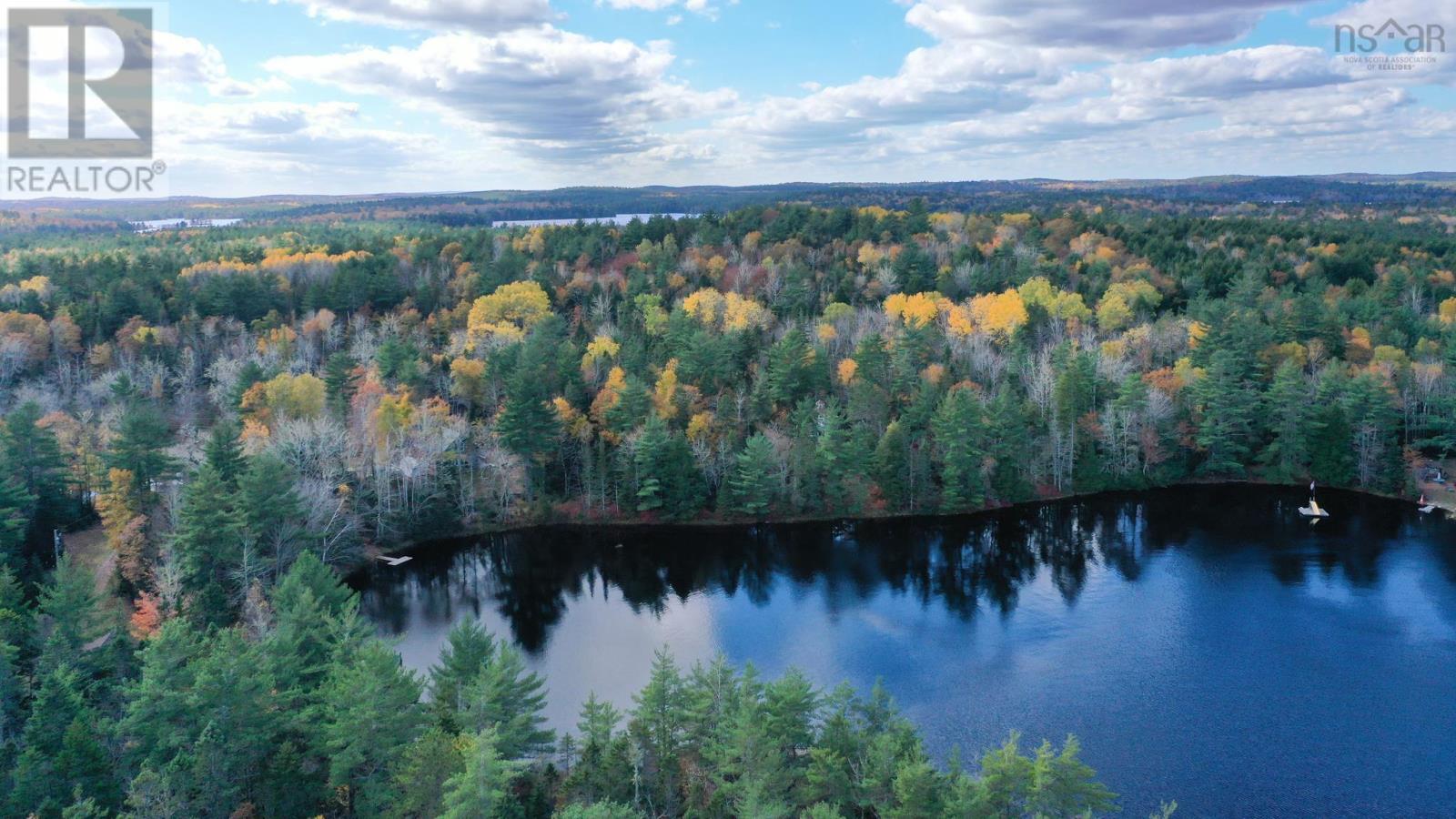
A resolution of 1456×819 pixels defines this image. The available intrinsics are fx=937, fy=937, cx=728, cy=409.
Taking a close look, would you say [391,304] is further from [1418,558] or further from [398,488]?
[1418,558]

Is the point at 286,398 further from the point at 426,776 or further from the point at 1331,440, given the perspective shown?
the point at 1331,440

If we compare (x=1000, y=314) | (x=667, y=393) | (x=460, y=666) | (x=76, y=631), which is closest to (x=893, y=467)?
(x=667, y=393)

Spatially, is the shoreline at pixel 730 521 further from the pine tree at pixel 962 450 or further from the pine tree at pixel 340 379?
the pine tree at pixel 340 379

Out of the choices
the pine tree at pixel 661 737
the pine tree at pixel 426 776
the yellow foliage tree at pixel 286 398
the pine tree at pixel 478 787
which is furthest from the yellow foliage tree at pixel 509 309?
the pine tree at pixel 478 787

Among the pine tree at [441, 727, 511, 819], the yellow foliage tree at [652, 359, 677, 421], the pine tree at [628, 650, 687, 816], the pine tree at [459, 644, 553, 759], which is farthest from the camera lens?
the yellow foliage tree at [652, 359, 677, 421]

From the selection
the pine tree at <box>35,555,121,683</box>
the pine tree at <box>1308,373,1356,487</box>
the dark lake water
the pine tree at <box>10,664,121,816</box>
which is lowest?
the dark lake water

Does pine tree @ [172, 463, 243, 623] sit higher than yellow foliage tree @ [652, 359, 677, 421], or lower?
lower

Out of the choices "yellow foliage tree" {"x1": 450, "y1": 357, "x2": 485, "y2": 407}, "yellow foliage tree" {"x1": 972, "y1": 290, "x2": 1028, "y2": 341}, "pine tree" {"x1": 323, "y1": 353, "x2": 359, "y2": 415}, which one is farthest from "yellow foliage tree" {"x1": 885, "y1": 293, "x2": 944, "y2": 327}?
"pine tree" {"x1": 323, "y1": 353, "x2": 359, "y2": 415}

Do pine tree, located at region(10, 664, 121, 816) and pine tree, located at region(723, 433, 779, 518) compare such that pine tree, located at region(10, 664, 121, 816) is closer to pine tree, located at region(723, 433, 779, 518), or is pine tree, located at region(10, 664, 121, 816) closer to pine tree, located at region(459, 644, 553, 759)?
A: pine tree, located at region(459, 644, 553, 759)
